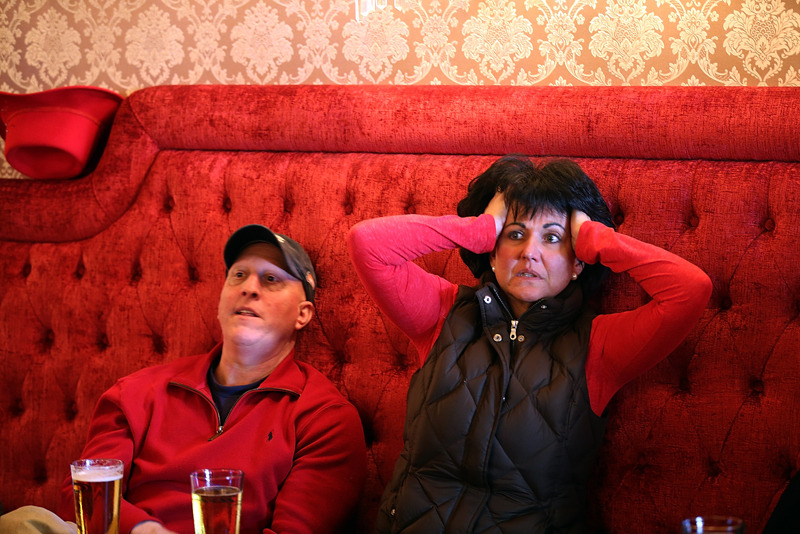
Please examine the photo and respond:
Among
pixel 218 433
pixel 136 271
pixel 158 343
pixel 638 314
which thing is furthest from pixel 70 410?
pixel 638 314

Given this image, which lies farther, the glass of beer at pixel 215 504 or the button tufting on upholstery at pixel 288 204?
the button tufting on upholstery at pixel 288 204

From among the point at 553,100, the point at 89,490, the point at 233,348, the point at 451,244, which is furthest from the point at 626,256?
the point at 89,490

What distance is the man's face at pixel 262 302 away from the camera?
1952 millimetres

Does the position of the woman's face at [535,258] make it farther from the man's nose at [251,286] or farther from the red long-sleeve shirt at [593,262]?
the man's nose at [251,286]

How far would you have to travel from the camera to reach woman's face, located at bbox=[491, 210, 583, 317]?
168 cm

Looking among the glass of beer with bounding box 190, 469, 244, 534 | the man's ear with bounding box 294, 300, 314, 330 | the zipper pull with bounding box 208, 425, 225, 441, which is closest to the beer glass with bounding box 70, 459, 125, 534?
the glass of beer with bounding box 190, 469, 244, 534

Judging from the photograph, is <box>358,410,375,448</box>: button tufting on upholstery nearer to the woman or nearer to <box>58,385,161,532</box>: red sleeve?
the woman

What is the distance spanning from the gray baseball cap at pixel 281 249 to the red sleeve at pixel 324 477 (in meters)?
0.34

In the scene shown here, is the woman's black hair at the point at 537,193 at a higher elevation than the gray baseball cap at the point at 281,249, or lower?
higher

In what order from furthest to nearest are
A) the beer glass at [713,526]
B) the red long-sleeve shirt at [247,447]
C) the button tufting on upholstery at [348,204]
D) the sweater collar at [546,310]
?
1. the button tufting on upholstery at [348,204]
2. the red long-sleeve shirt at [247,447]
3. the sweater collar at [546,310]
4. the beer glass at [713,526]

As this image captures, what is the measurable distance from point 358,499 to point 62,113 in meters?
1.42

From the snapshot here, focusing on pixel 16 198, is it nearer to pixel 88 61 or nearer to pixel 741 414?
pixel 88 61

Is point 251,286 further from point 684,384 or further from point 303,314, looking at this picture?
point 684,384

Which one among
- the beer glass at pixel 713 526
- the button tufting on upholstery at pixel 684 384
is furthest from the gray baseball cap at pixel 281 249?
the beer glass at pixel 713 526
